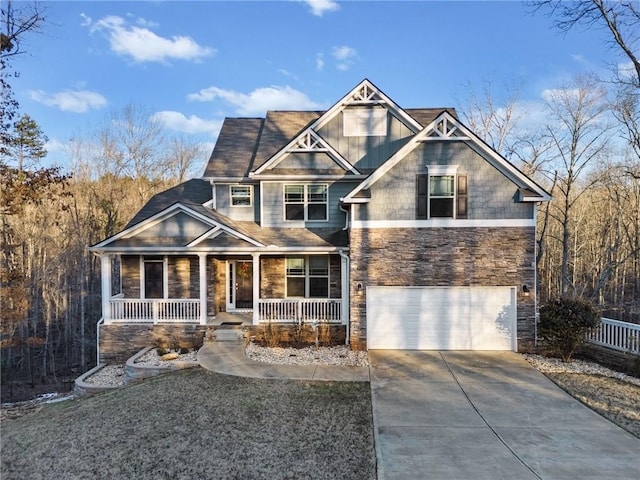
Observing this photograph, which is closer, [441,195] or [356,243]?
[441,195]

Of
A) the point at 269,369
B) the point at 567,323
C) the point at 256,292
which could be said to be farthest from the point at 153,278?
the point at 567,323

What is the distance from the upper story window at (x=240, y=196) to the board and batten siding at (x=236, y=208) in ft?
0.39

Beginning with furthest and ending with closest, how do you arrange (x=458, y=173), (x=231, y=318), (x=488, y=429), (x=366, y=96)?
(x=366, y=96), (x=231, y=318), (x=458, y=173), (x=488, y=429)

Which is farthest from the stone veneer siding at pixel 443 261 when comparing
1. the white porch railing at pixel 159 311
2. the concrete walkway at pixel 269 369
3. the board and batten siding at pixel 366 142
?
the white porch railing at pixel 159 311

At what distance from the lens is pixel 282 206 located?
14.0 metres

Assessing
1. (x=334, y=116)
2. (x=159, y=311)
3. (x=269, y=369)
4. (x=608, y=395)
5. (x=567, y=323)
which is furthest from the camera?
(x=334, y=116)

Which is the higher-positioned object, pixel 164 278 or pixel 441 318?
pixel 164 278

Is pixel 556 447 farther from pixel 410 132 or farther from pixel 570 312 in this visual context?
pixel 410 132

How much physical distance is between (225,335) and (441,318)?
6904 millimetres

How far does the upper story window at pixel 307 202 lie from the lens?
45.7 feet

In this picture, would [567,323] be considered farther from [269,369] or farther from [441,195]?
[269,369]

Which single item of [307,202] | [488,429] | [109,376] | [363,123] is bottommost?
[109,376]

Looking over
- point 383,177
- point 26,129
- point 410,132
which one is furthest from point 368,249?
point 26,129

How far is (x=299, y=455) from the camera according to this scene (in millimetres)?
5680
